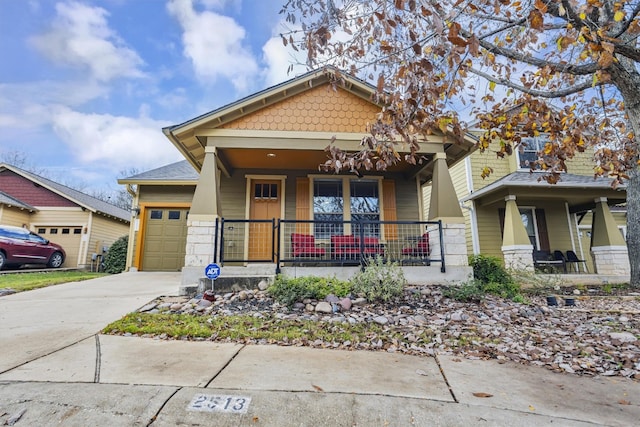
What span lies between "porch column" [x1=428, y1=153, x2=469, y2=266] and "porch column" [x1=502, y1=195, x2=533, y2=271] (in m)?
3.12

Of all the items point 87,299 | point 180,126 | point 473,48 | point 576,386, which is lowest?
point 576,386

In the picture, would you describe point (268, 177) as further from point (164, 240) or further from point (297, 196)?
point (164, 240)

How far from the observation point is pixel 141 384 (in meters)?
2.23

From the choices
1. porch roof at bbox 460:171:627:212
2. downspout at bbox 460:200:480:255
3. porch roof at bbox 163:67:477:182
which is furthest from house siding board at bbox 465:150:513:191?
porch roof at bbox 163:67:477:182

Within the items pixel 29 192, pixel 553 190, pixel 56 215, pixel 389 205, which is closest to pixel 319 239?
pixel 389 205

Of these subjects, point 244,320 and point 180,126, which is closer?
point 244,320

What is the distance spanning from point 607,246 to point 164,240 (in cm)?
1350

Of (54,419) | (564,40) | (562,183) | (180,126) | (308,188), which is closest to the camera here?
(54,419)

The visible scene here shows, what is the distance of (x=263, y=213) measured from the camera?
8398 mm

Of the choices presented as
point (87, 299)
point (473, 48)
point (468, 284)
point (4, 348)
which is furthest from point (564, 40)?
point (87, 299)

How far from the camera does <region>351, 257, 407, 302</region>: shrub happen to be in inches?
196

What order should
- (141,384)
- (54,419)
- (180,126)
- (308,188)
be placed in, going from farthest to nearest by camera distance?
(308,188), (180,126), (141,384), (54,419)

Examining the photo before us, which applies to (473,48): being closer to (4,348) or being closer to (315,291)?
(315,291)

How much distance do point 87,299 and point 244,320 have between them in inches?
124
